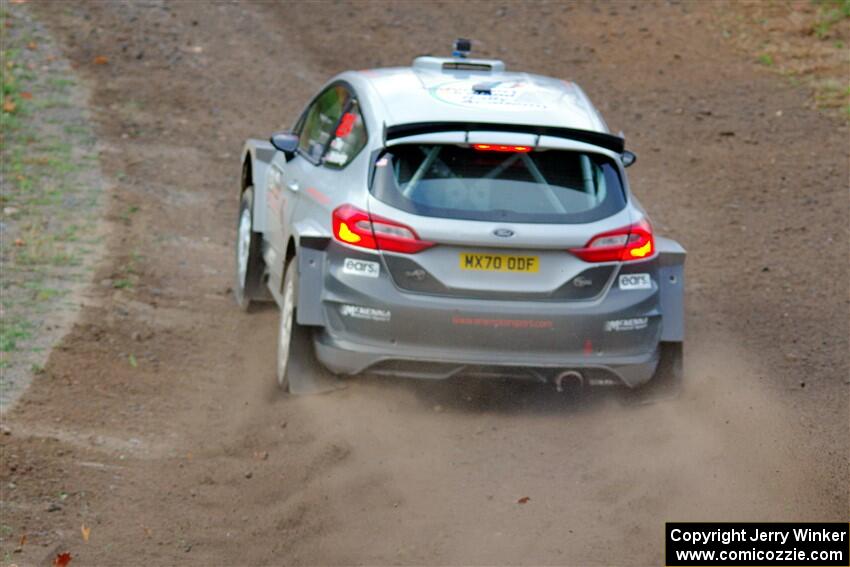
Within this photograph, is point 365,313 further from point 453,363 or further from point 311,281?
point 453,363

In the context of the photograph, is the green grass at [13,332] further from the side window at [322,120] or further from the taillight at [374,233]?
the taillight at [374,233]

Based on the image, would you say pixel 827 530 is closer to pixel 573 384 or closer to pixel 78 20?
pixel 573 384

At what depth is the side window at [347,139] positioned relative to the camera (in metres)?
8.36

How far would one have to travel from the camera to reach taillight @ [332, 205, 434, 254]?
771cm

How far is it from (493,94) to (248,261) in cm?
271

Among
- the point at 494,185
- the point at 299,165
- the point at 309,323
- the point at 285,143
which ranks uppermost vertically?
the point at 494,185

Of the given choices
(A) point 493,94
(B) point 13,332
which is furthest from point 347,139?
(B) point 13,332

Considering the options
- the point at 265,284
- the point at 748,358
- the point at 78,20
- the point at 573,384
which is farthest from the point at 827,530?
the point at 78,20

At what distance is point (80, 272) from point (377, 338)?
442 cm

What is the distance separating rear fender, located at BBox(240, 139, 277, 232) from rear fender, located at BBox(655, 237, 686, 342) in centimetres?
314

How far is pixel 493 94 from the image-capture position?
8484 millimetres

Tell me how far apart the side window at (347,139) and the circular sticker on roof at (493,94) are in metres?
0.48

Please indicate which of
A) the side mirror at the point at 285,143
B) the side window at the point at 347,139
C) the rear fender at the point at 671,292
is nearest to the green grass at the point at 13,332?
the side mirror at the point at 285,143

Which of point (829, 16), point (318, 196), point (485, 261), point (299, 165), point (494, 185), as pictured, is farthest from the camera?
point (829, 16)
